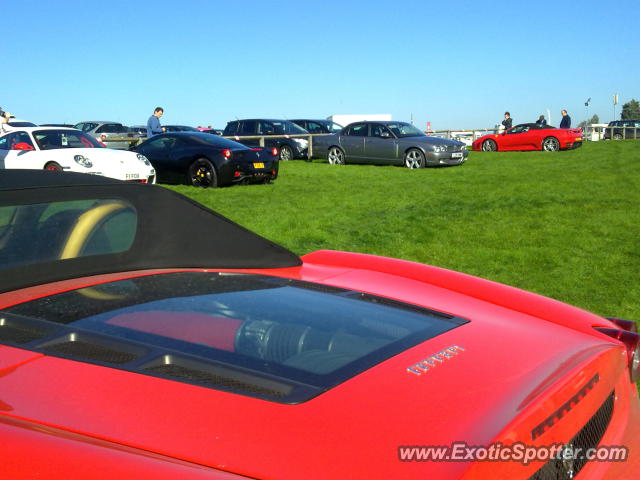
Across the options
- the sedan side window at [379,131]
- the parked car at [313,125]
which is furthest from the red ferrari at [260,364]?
the parked car at [313,125]

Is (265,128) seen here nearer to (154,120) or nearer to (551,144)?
(154,120)

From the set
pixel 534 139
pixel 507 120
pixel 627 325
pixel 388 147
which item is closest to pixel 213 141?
pixel 388 147

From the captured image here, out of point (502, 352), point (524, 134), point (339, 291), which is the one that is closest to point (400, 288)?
point (339, 291)

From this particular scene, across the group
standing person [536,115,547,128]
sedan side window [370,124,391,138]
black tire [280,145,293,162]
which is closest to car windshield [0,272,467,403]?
sedan side window [370,124,391,138]

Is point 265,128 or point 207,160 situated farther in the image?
point 265,128

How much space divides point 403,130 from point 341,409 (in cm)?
1899

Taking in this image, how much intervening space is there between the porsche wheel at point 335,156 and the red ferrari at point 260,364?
58.7ft

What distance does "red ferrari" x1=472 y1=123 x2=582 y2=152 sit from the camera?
24.2 m

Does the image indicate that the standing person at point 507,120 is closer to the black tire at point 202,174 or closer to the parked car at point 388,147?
the parked car at point 388,147

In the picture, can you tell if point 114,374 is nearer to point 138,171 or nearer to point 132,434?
point 132,434

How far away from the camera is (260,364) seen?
165 centimetres

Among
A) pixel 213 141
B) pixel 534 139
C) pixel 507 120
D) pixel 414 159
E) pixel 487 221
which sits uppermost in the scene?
pixel 507 120

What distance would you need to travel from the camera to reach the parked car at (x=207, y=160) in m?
14.0

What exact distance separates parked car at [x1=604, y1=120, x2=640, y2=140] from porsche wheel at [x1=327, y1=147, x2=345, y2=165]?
2311 centimetres
